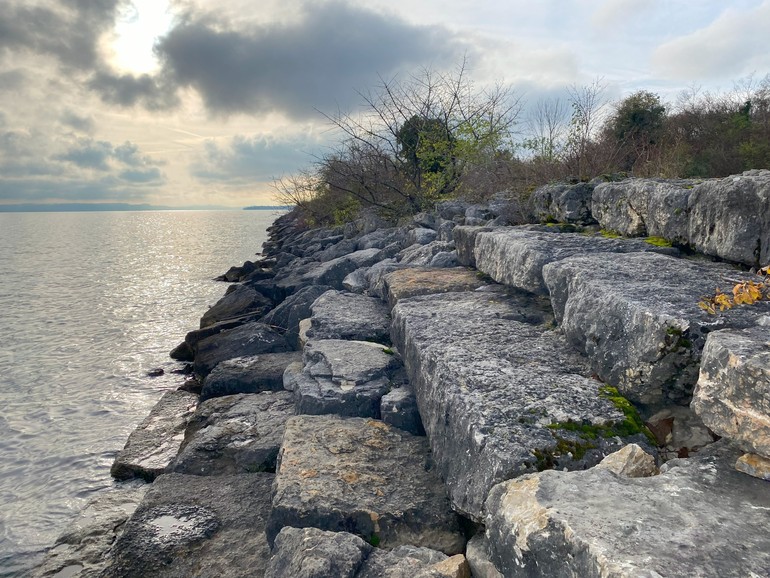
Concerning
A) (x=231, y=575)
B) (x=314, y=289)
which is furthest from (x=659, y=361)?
(x=314, y=289)

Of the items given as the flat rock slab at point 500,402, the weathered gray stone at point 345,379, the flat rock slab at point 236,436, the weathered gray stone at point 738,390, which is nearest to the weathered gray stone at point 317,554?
the flat rock slab at point 500,402

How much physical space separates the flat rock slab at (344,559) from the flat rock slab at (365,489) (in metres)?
0.22

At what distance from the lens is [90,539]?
4801 mm

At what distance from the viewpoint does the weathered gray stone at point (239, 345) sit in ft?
26.1

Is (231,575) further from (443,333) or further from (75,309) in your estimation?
(75,309)

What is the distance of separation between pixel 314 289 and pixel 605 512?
24.4 feet

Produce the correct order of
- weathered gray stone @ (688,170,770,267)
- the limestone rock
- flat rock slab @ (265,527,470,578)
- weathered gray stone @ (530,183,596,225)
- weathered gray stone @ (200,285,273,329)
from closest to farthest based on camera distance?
the limestone rock
flat rock slab @ (265,527,470,578)
weathered gray stone @ (688,170,770,267)
weathered gray stone @ (530,183,596,225)
weathered gray stone @ (200,285,273,329)

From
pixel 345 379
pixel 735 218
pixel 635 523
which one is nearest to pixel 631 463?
pixel 635 523

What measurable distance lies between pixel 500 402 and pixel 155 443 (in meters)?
5.46

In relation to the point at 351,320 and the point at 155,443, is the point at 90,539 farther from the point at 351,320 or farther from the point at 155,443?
the point at 351,320

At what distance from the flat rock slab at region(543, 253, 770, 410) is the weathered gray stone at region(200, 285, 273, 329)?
29.3ft

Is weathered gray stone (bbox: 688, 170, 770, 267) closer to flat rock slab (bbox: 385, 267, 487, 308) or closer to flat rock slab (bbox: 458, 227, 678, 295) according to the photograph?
flat rock slab (bbox: 458, 227, 678, 295)

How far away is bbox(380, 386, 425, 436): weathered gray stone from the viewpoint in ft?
12.3

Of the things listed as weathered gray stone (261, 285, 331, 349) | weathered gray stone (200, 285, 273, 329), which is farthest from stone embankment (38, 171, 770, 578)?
weathered gray stone (200, 285, 273, 329)
